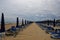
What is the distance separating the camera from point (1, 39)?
15.8 metres

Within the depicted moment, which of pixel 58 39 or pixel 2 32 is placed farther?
pixel 2 32

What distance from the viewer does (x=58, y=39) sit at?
15680 millimetres

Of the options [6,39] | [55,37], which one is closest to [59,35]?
[55,37]

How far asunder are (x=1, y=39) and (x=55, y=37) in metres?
6.13

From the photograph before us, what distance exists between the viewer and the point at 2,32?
1716cm

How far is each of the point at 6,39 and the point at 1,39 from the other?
64 cm

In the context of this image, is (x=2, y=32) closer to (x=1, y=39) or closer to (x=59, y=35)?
(x=1, y=39)

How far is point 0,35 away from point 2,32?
36.1 inches

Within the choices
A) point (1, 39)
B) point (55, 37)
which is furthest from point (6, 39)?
point (55, 37)

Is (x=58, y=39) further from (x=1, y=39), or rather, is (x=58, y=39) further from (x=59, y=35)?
(x=1, y=39)

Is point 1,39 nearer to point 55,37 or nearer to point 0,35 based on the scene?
point 0,35

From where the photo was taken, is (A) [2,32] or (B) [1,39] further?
(A) [2,32]

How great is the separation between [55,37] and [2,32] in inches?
249

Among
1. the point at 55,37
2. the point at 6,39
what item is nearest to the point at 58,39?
the point at 55,37
